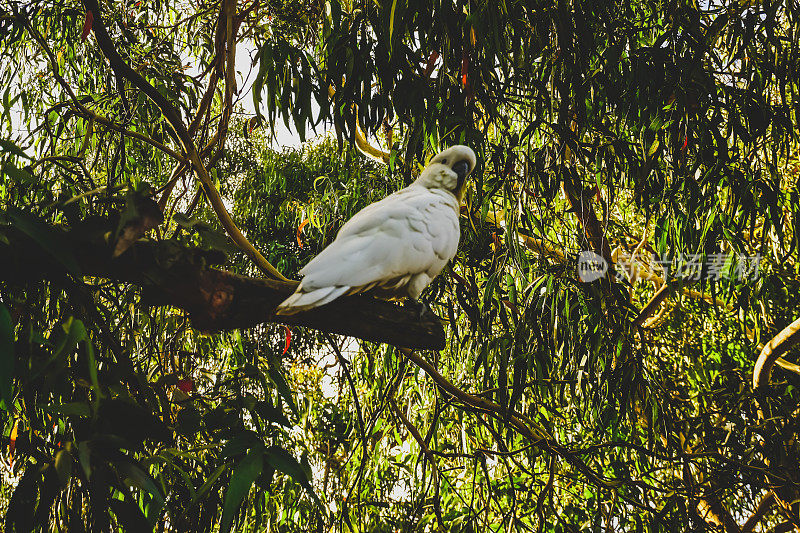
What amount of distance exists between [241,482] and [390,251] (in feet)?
1.46

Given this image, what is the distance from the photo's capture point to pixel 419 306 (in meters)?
1.17

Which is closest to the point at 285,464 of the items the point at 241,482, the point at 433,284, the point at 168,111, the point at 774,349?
the point at 241,482

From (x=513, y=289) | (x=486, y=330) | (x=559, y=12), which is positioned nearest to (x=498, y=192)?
(x=513, y=289)

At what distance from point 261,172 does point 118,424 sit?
Answer: 2404 millimetres

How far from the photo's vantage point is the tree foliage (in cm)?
87

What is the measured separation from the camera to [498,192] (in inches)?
67.0

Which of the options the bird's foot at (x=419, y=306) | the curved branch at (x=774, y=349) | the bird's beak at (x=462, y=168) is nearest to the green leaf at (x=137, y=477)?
the bird's foot at (x=419, y=306)

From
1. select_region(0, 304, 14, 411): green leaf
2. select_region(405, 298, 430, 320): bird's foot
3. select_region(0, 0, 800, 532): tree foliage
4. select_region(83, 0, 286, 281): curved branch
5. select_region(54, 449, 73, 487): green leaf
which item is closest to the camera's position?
select_region(0, 304, 14, 411): green leaf

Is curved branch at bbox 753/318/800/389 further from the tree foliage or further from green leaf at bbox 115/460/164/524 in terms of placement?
green leaf at bbox 115/460/164/524

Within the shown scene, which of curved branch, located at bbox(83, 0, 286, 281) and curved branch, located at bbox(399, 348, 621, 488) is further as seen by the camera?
curved branch, located at bbox(399, 348, 621, 488)

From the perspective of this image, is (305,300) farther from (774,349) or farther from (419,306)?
(774,349)

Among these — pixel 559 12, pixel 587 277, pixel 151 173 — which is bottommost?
pixel 587 277

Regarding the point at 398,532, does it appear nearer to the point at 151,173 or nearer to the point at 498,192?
the point at 498,192

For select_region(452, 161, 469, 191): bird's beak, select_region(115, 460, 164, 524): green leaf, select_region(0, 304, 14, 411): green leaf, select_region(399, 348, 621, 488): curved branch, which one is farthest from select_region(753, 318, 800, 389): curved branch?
select_region(0, 304, 14, 411): green leaf
